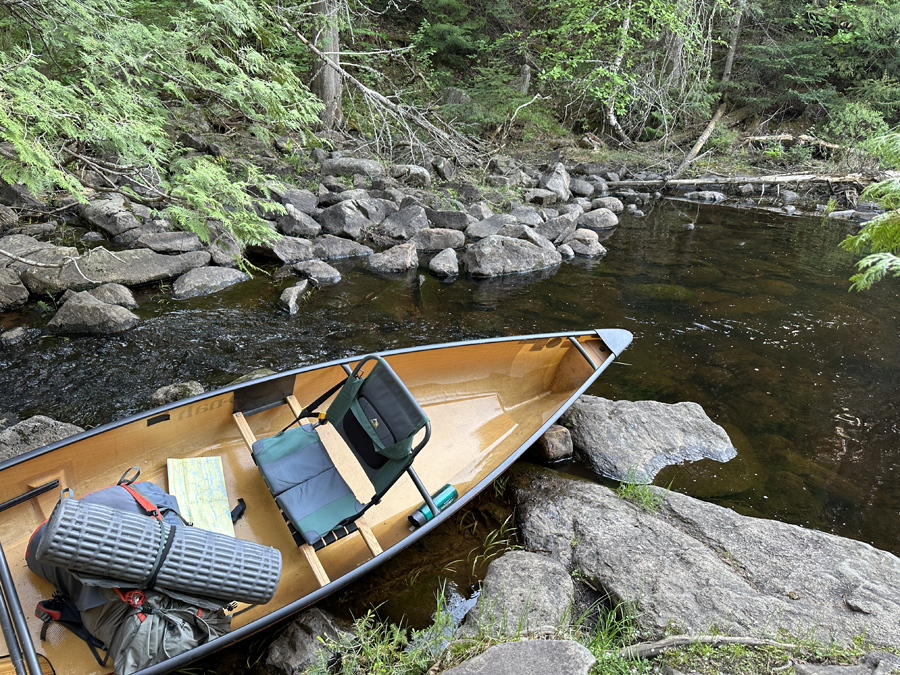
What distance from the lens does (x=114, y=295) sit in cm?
688

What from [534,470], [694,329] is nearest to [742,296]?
[694,329]

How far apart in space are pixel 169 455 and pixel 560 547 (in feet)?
9.20

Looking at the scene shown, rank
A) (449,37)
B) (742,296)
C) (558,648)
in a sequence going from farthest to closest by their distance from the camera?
1. (449,37)
2. (742,296)
3. (558,648)

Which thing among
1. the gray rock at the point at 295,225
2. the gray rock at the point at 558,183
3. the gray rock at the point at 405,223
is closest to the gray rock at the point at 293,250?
the gray rock at the point at 295,225

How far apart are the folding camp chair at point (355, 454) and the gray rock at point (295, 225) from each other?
20.8 feet

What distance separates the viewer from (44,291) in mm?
6832

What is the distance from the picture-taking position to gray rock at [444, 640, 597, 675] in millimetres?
2264

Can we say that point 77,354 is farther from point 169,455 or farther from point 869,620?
point 869,620

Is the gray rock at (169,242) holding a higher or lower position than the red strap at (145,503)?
lower

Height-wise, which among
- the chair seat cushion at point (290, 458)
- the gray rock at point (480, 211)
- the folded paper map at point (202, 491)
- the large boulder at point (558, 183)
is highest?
the large boulder at point (558, 183)

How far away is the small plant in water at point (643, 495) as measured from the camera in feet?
13.4

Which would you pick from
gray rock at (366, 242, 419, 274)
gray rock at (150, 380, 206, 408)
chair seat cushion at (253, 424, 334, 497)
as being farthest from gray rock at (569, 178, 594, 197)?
chair seat cushion at (253, 424, 334, 497)

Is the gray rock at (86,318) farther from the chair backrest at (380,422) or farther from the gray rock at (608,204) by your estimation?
the gray rock at (608,204)

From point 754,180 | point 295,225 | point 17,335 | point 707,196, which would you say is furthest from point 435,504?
point 754,180
